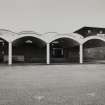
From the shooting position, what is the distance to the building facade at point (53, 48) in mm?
21000

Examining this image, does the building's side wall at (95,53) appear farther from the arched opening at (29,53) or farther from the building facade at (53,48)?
the arched opening at (29,53)

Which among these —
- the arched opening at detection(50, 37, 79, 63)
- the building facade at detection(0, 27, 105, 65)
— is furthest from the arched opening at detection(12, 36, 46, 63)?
the arched opening at detection(50, 37, 79, 63)

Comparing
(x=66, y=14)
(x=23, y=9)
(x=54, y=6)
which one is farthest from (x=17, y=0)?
(x=66, y=14)

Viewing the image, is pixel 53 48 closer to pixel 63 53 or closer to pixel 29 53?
pixel 63 53

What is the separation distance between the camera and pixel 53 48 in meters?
31.5

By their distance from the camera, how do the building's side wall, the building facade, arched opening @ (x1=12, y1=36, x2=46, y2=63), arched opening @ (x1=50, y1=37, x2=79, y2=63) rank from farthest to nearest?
1. the building's side wall
2. arched opening @ (x1=50, y1=37, x2=79, y2=63)
3. arched opening @ (x1=12, y1=36, x2=46, y2=63)
4. the building facade

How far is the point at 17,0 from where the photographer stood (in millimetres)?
29797

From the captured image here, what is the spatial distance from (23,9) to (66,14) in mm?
9325

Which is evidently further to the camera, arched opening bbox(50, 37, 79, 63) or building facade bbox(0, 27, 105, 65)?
arched opening bbox(50, 37, 79, 63)

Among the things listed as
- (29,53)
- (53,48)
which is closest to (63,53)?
(53,48)

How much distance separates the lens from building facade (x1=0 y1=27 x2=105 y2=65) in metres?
21.0

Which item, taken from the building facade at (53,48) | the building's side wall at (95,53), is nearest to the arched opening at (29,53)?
the building facade at (53,48)

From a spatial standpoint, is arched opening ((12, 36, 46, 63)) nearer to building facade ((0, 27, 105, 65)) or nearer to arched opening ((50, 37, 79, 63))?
building facade ((0, 27, 105, 65))

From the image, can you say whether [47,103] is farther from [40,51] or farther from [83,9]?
[83,9]
